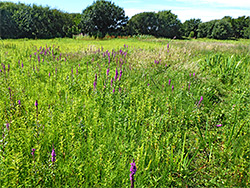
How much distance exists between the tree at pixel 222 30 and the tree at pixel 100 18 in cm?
2290

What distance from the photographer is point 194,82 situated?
4.77 metres

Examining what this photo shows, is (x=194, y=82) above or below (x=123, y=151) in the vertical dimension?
above

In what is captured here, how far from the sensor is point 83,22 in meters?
22.2

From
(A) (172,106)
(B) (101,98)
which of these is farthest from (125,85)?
(A) (172,106)

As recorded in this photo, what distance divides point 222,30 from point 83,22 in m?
28.7

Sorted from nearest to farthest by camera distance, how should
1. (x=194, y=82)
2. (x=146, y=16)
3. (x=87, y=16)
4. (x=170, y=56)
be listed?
1. (x=194, y=82)
2. (x=170, y=56)
3. (x=87, y=16)
4. (x=146, y=16)

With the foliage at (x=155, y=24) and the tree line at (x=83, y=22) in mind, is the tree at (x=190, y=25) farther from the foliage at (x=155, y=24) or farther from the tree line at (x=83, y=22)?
the foliage at (x=155, y=24)

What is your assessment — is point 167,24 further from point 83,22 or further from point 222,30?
point 222,30

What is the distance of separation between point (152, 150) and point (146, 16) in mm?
28697

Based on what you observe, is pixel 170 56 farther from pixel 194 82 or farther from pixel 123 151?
pixel 123 151

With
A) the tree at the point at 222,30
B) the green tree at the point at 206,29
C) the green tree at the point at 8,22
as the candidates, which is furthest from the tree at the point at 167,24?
the green tree at the point at 8,22

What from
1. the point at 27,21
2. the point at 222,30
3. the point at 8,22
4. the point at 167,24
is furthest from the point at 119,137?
the point at 222,30

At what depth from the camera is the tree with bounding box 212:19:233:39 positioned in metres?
37.5

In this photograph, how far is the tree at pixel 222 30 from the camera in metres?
37.5
